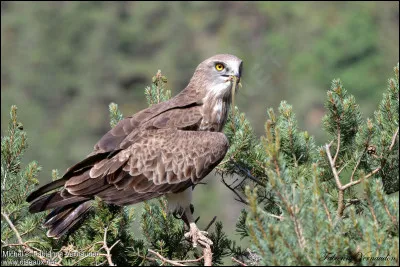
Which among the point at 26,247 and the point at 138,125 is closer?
the point at 26,247

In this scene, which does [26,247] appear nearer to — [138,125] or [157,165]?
[157,165]

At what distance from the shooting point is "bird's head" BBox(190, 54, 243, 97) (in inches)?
289

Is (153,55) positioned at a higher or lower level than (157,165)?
higher

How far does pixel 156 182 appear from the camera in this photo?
671 centimetres

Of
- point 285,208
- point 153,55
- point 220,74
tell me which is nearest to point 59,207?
point 220,74

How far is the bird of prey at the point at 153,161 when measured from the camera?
640 centimetres

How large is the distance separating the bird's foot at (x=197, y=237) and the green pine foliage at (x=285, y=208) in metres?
0.07

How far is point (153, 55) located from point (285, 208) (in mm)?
55515

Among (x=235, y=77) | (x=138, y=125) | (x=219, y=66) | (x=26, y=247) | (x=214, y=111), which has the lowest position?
(x=26, y=247)

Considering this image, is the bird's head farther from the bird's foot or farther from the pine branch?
the pine branch

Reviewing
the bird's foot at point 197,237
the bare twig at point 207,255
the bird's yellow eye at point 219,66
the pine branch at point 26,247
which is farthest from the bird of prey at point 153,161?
the pine branch at point 26,247

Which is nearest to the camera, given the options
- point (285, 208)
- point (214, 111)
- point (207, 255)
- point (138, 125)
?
point (285, 208)

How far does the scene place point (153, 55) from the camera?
59688mm

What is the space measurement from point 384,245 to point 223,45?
58997 mm
